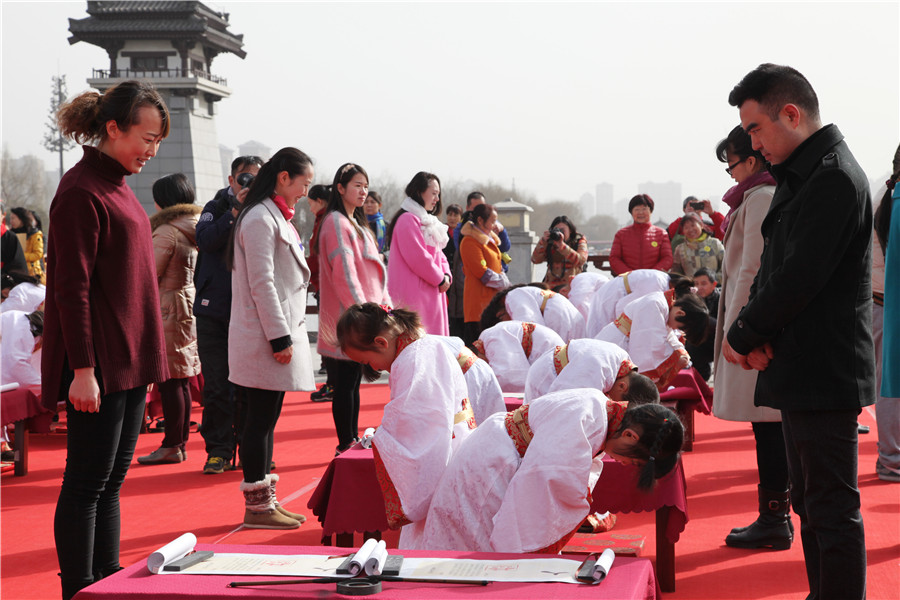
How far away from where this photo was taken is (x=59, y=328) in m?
2.29

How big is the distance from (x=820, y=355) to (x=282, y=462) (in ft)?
10.5

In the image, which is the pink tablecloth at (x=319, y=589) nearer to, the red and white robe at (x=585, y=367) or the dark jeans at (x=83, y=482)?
the dark jeans at (x=83, y=482)

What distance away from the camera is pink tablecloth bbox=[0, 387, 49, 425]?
14.2 feet

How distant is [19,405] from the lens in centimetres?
439

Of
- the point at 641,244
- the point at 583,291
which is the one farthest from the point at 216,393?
the point at 641,244

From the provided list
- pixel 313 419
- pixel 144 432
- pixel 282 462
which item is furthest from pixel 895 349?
pixel 144 432

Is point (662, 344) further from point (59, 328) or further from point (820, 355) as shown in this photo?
point (59, 328)

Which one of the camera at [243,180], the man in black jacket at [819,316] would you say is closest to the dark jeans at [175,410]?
the camera at [243,180]

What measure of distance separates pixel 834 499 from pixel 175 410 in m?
3.41

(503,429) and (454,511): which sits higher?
(503,429)

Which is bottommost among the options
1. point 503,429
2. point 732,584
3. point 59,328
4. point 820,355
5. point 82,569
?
point 732,584

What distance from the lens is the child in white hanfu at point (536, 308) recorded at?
208 inches

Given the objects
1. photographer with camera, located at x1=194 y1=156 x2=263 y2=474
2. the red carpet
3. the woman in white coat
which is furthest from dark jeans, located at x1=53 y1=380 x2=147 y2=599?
the woman in white coat

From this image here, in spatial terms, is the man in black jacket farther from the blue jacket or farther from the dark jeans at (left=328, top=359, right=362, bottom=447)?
the blue jacket
